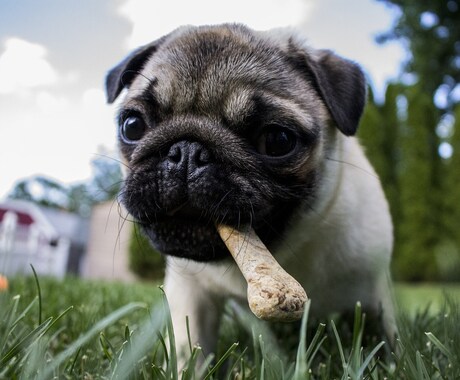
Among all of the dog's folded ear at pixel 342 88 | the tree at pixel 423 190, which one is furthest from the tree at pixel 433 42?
the dog's folded ear at pixel 342 88

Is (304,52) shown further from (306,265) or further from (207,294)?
(207,294)

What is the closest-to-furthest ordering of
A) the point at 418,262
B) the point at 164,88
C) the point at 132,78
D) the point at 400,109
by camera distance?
the point at 164,88 → the point at 132,78 → the point at 418,262 → the point at 400,109

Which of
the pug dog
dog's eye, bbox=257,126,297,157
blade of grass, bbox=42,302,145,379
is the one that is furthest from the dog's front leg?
→ blade of grass, bbox=42,302,145,379

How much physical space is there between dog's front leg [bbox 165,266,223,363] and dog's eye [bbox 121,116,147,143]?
67cm

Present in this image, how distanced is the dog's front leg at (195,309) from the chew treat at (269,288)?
87cm

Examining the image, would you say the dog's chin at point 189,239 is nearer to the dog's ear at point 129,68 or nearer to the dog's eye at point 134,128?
the dog's eye at point 134,128

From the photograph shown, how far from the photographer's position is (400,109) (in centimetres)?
1315

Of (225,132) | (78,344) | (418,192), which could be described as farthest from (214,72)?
(418,192)

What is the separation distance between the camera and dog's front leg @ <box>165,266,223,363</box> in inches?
96.7

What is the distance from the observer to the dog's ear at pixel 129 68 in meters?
2.66

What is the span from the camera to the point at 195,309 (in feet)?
8.20

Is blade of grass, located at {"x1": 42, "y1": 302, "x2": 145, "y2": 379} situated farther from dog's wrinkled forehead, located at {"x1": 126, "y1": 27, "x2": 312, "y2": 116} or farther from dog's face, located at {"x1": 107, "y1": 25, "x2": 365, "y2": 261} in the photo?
dog's wrinkled forehead, located at {"x1": 126, "y1": 27, "x2": 312, "y2": 116}

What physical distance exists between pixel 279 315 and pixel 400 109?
12744mm

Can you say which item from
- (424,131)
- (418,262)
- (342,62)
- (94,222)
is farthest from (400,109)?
(342,62)
